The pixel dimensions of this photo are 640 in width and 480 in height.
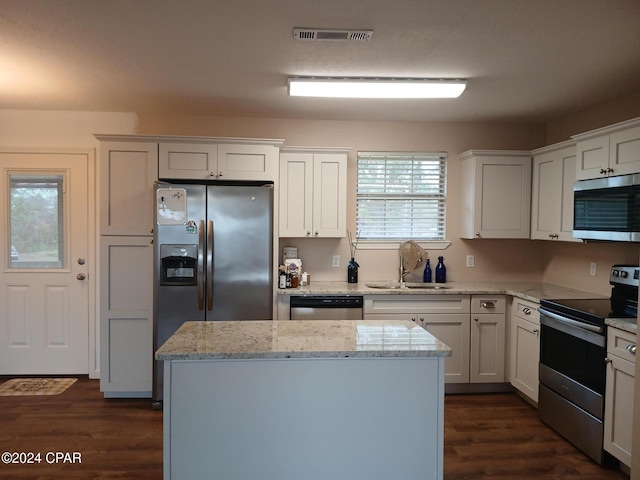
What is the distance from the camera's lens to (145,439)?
3004 millimetres

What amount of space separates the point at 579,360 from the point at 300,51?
8.35 ft

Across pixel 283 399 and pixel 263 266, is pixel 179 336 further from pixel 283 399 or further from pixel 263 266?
pixel 263 266

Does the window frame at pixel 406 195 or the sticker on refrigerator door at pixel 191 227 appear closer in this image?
the sticker on refrigerator door at pixel 191 227

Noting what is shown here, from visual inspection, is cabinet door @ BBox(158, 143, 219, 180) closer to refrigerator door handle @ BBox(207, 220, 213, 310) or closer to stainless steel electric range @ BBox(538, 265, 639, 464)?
refrigerator door handle @ BBox(207, 220, 213, 310)

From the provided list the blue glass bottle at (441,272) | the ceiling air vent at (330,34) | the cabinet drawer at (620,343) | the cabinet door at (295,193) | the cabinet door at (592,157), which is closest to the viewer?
the ceiling air vent at (330,34)

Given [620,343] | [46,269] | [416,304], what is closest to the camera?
[620,343]

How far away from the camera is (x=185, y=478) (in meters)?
1.83

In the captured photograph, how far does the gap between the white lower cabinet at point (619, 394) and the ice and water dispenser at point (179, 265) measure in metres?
2.77

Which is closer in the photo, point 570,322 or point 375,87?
point 570,322

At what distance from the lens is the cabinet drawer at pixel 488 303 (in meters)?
3.79

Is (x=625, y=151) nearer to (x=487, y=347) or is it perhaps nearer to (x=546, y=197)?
(x=546, y=197)

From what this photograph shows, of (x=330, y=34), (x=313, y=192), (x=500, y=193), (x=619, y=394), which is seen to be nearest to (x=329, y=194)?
(x=313, y=192)

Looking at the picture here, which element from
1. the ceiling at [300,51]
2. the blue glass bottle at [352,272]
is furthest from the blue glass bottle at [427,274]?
the ceiling at [300,51]

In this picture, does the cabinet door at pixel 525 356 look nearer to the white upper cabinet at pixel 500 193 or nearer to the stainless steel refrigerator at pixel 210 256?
the white upper cabinet at pixel 500 193
